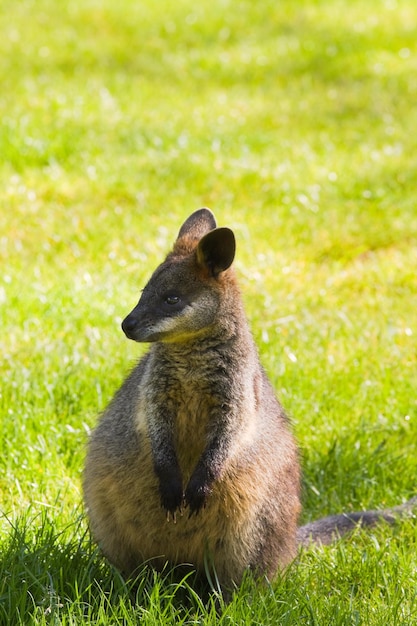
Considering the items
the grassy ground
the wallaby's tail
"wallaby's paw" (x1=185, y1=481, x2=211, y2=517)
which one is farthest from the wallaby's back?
the wallaby's tail

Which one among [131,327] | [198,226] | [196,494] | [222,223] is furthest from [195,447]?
[222,223]

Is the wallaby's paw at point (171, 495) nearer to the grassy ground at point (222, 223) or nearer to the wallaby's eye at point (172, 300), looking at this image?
the grassy ground at point (222, 223)

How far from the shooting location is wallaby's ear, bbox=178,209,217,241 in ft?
12.5

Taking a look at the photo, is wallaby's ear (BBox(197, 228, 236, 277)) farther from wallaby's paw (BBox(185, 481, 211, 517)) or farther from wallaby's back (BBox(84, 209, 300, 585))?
wallaby's paw (BBox(185, 481, 211, 517))

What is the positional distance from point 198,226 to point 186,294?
418 mm

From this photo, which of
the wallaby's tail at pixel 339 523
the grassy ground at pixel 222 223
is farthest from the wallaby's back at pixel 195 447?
the wallaby's tail at pixel 339 523

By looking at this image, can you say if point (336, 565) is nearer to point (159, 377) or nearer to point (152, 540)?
point (152, 540)

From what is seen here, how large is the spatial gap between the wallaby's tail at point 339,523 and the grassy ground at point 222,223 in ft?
0.20

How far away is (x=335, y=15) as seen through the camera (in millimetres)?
12336

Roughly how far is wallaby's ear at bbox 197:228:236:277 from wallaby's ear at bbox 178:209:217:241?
20 centimetres

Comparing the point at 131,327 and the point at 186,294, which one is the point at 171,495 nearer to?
the point at 131,327

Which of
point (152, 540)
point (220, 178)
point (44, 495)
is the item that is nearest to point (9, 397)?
point (44, 495)

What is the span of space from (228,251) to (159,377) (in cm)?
50

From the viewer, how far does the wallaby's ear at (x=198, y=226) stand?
3.81 m
